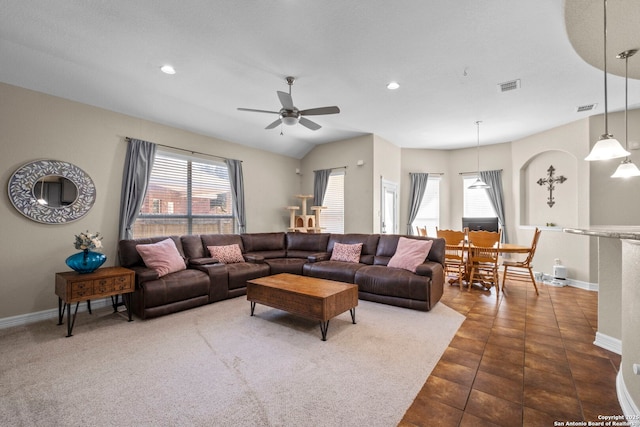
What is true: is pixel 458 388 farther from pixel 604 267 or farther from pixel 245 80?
pixel 245 80

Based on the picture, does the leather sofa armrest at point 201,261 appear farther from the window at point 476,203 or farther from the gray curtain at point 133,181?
the window at point 476,203

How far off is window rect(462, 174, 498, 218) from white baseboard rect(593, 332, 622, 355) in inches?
168

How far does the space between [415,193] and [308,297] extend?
5.00 metres

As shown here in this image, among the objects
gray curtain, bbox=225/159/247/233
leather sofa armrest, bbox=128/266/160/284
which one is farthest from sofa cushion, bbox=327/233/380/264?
leather sofa armrest, bbox=128/266/160/284

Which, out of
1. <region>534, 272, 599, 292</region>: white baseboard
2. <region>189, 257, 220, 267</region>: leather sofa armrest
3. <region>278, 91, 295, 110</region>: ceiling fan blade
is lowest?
<region>534, 272, 599, 292</region>: white baseboard

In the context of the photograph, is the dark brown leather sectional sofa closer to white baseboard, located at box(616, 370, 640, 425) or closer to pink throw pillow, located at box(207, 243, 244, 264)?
pink throw pillow, located at box(207, 243, 244, 264)

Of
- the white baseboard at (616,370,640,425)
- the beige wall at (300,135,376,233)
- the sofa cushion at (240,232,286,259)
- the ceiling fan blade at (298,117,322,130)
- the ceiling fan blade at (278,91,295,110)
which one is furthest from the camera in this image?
the beige wall at (300,135,376,233)

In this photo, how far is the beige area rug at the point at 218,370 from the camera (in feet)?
5.71

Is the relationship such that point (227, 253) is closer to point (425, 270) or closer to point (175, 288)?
point (175, 288)

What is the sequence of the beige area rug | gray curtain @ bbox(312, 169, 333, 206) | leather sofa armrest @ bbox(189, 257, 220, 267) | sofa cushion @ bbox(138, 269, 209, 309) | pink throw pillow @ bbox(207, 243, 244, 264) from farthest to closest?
gray curtain @ bbox(312, 169, 333, 206), pink throw pillow @ bbox(207, 243, 244, 264), leather sofa armrest @ bbox(189, 257, 220, 267), sofa cushion @ bbox(138, 269, 209, 309), the beige area rug

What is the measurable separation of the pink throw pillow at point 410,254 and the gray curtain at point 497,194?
3.20 meters

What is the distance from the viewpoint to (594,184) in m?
4.71

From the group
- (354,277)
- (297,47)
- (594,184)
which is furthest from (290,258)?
(594,184)

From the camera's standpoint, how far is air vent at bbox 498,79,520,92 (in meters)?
3.48
